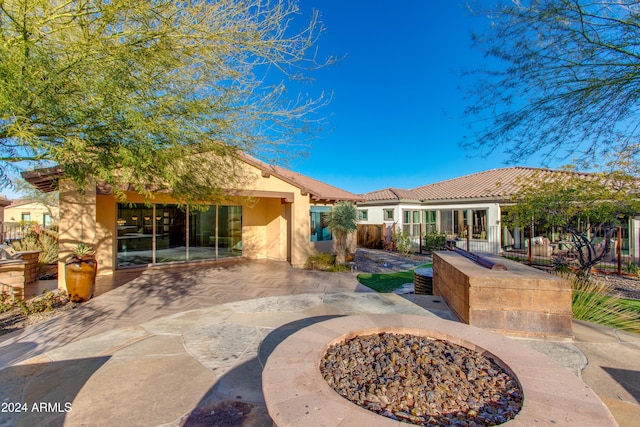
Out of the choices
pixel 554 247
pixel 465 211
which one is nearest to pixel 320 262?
pixel 465 211

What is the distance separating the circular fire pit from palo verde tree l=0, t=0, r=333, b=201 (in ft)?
11.0

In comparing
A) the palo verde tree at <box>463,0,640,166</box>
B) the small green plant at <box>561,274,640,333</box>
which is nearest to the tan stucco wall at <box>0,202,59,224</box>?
the palo verde tree at <box>463,0,640,166</box>

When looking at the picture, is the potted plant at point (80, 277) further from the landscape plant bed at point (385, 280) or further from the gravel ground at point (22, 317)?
the landscape plant bed at point (385, 280)

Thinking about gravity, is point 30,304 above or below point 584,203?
below

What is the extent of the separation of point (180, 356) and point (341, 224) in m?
8.98

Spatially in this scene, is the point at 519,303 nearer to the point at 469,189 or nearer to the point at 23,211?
the point at 469,189

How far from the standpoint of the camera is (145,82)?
4.00m

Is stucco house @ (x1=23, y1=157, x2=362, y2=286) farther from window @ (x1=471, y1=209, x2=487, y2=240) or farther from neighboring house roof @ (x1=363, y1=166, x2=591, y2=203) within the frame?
window @ (x1=471, y1=209, x2=487, y2=240)

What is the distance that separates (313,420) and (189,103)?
4340mm

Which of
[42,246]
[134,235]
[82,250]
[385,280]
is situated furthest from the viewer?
[42,246]

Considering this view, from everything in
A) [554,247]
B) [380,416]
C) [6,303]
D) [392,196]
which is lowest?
[6,303]

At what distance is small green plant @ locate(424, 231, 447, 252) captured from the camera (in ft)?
57.2

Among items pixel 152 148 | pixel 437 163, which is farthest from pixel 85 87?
pixel 437 163

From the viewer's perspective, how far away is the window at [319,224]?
45.5 feet
